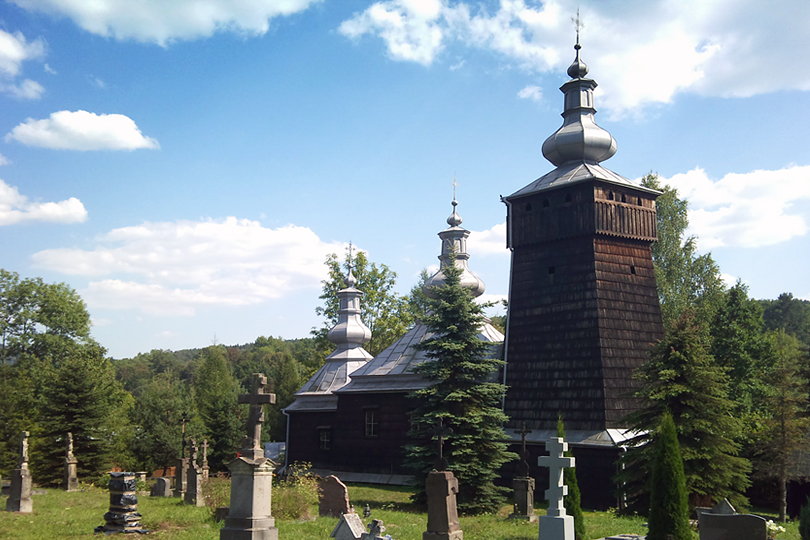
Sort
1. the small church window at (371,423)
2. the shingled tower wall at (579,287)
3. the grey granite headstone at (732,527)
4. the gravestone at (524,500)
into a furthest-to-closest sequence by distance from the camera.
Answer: the small church window at (371,423) → the shingled tower wall at (579,287) → the gravestone at (524,500) → the grey granite headstone at (732,527)

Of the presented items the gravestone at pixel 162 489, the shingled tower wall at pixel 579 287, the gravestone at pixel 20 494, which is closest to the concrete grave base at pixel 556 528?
the shingled tower wall at pixel 579 287

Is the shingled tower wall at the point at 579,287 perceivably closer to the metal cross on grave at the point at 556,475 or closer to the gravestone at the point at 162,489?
the metal cross on grave at the point at 556,475

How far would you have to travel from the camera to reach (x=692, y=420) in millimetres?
16094

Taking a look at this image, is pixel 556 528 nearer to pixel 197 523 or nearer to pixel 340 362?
pixel 197 523

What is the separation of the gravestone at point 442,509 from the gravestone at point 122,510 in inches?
200

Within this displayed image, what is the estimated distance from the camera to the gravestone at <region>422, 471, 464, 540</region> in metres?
12.0

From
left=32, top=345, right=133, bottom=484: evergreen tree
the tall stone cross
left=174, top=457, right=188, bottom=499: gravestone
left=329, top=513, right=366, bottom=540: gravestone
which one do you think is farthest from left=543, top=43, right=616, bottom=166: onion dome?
left=32, top=345, right=133, bottom=484: evergreen tree

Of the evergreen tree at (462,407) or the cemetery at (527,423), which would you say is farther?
the evergreen tree at (462,407)

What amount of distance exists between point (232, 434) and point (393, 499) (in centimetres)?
1416

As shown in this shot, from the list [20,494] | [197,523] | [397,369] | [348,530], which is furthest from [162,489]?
[348,530]

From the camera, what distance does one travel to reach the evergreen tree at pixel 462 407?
1825 centimetres

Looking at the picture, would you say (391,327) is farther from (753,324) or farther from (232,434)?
(753,324)

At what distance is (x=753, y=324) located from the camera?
29062 mm

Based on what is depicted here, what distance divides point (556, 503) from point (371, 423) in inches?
582
